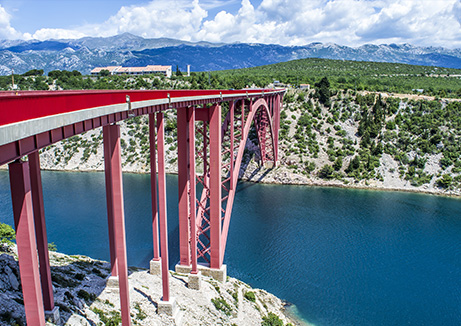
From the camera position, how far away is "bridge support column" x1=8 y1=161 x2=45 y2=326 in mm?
5910

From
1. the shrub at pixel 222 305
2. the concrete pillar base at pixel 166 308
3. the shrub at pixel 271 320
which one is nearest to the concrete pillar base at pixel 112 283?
the concrete pillar base at pixel 166 308

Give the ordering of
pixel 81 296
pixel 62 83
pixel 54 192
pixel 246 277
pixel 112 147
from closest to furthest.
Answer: pixel 112 147
pixel 81 296
pixel 246 277
pixel 54 192
pixel 62 83

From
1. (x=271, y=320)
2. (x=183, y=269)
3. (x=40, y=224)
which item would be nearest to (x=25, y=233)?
(x=40, y=224)

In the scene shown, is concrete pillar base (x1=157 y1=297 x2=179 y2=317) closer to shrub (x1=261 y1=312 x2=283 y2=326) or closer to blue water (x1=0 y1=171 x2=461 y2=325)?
shrub (x1=261 y1=312 x2=283 y2=326)

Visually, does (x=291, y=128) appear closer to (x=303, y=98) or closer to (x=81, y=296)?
(x=303, y=98)

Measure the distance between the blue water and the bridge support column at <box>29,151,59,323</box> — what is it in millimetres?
10811

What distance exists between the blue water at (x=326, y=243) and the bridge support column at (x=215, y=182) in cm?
426

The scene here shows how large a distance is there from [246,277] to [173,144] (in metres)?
29.8

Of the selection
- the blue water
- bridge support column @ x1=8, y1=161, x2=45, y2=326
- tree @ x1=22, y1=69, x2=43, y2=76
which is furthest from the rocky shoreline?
tree @ x1=22, y1=69, x2=43, y2=76

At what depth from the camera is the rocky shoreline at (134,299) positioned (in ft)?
40.1

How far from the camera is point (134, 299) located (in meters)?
14.6

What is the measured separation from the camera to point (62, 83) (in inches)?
2367

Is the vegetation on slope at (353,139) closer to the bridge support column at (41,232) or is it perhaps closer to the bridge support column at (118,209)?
the bridge support column at (41,232)

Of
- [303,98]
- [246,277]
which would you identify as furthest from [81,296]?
[303,98]
